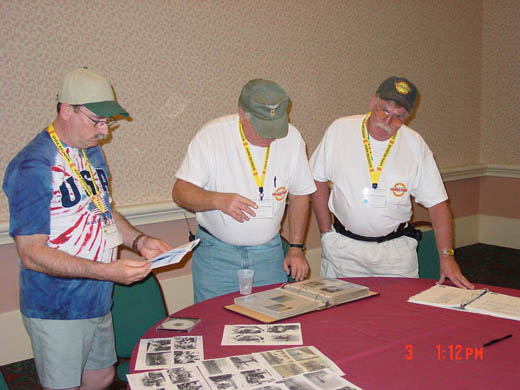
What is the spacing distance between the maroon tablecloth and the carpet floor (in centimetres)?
192

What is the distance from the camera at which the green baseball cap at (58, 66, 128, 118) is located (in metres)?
1.87

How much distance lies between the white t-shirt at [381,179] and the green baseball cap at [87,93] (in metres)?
1.32

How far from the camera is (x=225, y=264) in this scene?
2.46m

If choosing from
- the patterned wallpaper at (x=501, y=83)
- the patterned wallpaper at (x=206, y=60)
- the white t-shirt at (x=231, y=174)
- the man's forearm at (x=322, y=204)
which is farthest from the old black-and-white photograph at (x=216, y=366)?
the patterned wallpaper at (x=501, y=83)

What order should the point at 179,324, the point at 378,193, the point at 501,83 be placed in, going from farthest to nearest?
the point at 501,83, the point at 378,193, the point at 179,324

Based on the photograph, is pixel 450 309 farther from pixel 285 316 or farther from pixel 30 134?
pixel 30 134

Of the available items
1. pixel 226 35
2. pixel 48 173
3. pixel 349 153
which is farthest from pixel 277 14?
pixel 48 173

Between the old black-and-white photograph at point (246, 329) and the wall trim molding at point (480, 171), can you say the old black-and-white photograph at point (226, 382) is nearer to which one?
the old black-and-white photograph at point (246, 329)

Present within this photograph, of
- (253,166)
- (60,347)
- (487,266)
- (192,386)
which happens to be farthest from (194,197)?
(487,266)

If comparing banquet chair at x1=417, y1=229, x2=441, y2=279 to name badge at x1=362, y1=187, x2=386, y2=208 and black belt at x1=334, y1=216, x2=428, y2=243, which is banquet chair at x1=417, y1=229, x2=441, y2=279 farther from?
name badge at x1=362, y1=187, x2=386, y2=208

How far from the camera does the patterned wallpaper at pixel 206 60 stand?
128 inches
